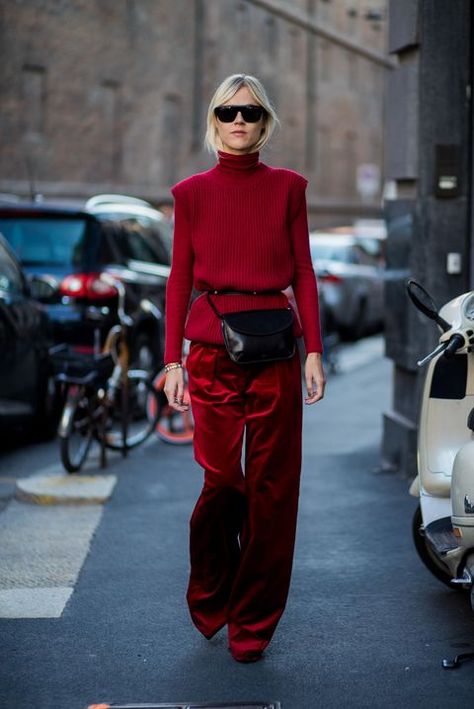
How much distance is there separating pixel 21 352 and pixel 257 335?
5.44m

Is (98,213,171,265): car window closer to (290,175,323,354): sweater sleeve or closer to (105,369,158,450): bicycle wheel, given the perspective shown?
(105,369,158,450): bicycle wheel

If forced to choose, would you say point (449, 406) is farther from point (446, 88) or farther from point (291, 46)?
point (291, 46)

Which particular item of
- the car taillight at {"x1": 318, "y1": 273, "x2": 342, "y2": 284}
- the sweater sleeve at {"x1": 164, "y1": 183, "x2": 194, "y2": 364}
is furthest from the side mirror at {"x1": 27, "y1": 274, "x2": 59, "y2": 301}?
the car taillight at {"x1": 318, "y1": 273, "x2": 342, "y2": 284}

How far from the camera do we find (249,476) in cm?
509

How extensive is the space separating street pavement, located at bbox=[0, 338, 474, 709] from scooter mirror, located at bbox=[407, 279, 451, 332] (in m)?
1.12

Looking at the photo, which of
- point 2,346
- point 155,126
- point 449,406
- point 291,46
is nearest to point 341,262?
point 2,346

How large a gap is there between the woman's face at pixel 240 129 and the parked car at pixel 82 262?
20.0 feet

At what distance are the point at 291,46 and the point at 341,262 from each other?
30.8m

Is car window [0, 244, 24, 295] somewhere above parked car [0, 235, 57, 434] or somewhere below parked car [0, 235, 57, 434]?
above

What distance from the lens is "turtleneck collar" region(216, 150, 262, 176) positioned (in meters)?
5.06

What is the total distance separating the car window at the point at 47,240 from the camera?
38.8 ft

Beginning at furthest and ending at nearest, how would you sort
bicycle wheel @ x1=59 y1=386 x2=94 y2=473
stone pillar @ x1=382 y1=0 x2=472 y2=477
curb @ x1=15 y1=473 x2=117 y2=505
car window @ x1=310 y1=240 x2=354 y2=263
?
car window @ x1=310 y1=240 x2=354 y2=263, bicycle wheel @ x1=59 y1=386 x2=94 y2=473, stone pillar @ x1=382 y1=0 x2=472 y2=477, curb @ x1=15 y1=473 x2=117 y2=505

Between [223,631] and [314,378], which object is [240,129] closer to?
[314,378]

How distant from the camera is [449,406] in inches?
224
